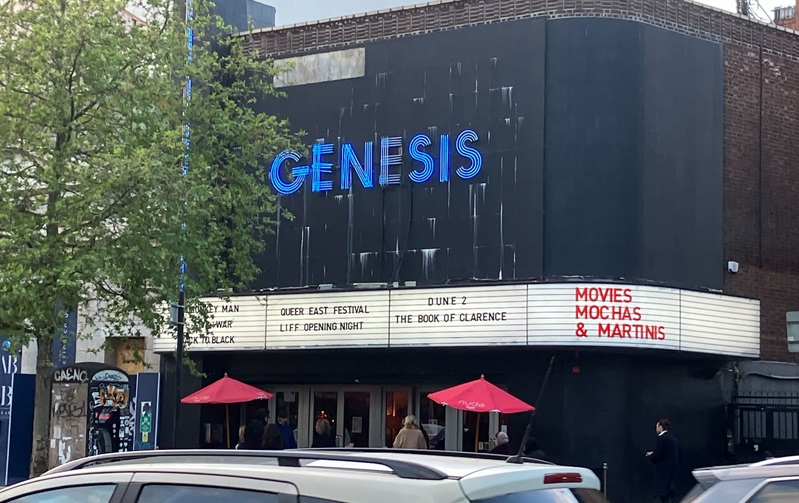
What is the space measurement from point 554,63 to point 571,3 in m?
1.12

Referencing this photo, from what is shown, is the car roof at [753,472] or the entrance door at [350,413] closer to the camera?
the car roof at [753,472]

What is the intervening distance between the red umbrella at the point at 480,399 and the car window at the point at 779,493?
11461 millimetres

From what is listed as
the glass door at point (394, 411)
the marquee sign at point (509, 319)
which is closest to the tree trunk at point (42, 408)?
the marquee sign at point (509, 319)

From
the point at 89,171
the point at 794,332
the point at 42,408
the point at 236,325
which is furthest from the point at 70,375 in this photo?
the point at 794,332

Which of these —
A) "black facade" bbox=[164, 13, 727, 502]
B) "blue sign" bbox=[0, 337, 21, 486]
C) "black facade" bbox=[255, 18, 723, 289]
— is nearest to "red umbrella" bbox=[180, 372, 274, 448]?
"black facade" bbox=[164, 13, 727, 502]

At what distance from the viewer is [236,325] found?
21.7 m

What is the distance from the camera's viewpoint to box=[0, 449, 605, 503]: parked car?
14.1 feet

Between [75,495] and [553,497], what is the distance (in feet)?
Answer: 6.95

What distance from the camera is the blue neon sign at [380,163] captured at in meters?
20.2

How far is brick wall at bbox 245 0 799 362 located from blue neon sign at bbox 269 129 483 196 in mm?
2126

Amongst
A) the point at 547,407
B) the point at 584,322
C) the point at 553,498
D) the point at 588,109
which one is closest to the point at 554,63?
the point at 588,109

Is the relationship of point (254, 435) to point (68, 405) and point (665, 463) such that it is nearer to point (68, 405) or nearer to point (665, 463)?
point (68, 405)

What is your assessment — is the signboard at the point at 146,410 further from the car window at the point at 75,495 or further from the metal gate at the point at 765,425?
the car window at the point at 75,495

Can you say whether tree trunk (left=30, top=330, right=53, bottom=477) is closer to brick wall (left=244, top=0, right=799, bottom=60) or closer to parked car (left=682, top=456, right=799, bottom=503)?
brick wall (left=244, top=0, right=799, bottom=60)
